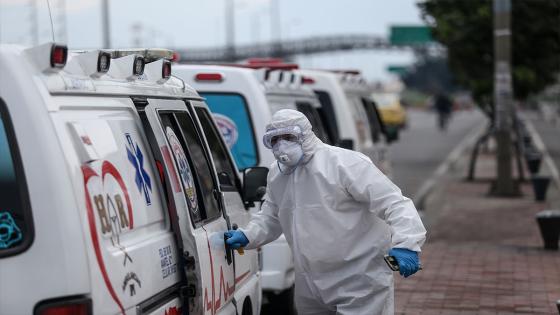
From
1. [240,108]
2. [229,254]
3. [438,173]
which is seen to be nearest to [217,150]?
[229,254]

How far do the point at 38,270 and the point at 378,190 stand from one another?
7.02ft

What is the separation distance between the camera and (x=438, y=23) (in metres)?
25.0

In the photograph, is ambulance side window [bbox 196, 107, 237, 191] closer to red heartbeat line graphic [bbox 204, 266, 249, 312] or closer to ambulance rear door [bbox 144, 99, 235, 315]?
ambulance rear door [bbox 144, 99, 235, 315]

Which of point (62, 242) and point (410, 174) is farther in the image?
point (410, 174)

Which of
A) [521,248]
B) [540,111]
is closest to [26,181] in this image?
[521,248]

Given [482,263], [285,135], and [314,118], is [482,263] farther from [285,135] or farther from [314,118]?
[285,135]

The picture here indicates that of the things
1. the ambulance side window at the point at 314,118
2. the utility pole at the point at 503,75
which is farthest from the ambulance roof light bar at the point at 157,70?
the utility pole at the point at 503,75

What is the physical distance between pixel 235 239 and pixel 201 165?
0.46 meters

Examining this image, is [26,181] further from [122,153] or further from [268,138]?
[268,138]

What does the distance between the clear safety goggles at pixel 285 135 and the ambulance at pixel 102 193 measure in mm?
422

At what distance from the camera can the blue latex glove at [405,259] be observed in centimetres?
538

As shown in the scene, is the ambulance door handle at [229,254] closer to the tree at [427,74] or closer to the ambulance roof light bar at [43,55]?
the ambulance roof light bar at [43,55]

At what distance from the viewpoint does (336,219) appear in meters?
5.64

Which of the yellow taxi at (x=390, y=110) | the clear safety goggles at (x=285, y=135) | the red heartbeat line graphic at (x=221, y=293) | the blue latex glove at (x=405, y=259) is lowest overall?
the yellow taxi at (x=390, y=110)
